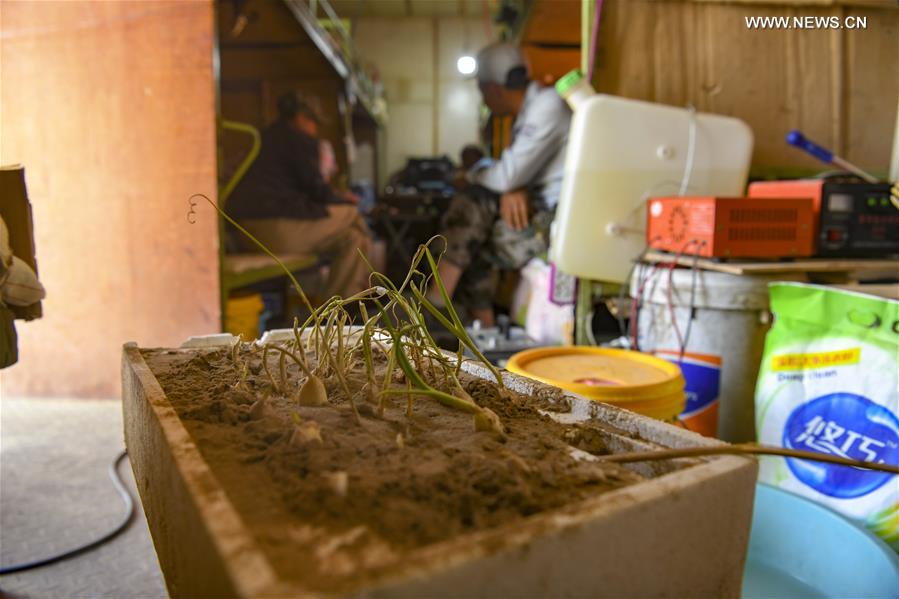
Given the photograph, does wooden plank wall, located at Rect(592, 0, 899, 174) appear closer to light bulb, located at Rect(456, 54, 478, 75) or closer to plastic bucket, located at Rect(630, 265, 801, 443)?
plastic bucket, located at Rect(630, 265, 801, 443)

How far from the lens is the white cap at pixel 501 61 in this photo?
3615mm

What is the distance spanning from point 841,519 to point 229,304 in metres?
2.47

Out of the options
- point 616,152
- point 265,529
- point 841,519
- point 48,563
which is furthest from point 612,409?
point 616,152

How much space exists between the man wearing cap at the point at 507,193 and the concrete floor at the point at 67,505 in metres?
1.81

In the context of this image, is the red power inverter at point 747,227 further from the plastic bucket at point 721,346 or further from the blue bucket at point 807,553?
the blue bucket at point 807,553

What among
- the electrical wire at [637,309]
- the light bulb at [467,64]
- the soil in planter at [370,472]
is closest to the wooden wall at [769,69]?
the electrical wire at [637,309]

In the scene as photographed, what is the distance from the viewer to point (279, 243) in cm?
408

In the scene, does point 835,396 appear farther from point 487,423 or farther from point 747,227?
point 487,423

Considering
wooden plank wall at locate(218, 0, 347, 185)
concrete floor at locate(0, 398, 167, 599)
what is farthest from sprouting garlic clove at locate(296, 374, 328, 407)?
wooden plank wall at locate(218, 0, 347, 185)

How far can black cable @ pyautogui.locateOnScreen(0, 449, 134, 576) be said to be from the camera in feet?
4.74

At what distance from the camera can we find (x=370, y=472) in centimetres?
57

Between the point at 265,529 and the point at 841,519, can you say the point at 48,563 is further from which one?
the point at 841,519

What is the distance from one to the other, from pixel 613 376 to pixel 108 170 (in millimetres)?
2174

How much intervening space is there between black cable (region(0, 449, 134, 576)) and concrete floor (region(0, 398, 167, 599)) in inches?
0.5
